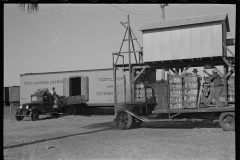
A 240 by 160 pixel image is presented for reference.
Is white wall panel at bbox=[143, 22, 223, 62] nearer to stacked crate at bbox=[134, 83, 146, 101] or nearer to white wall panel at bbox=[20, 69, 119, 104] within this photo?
stacked crate at bbox=[134, 83, 146, 101]

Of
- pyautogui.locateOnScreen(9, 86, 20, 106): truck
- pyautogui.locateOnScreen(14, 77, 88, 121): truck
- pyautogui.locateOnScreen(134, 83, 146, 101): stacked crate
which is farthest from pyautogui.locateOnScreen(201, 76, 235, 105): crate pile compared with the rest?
pyautogui.locateOnScreen(9, 86, 20, 106): truck

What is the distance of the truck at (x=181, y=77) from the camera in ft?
39.8

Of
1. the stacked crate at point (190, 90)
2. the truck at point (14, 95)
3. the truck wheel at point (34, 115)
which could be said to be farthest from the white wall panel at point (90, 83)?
the stacked crate at point (190, 90)

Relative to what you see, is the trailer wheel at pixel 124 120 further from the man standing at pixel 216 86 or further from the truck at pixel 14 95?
the truck at pixel 14 95

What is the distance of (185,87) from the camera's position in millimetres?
12305

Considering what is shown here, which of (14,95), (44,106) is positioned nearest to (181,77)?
(44,106)

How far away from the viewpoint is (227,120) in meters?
11.6

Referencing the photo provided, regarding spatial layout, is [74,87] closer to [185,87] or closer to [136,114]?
[136,114]

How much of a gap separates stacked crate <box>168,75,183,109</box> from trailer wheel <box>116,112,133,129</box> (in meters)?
2.17

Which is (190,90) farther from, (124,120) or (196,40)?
(124,120)

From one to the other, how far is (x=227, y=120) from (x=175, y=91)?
2.46 m

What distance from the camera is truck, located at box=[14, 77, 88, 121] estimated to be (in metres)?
20.1

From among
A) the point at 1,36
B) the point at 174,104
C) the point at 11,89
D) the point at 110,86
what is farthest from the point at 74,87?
the point at 1,36

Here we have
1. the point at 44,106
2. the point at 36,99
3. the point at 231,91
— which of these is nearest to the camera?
the point at 231,91
